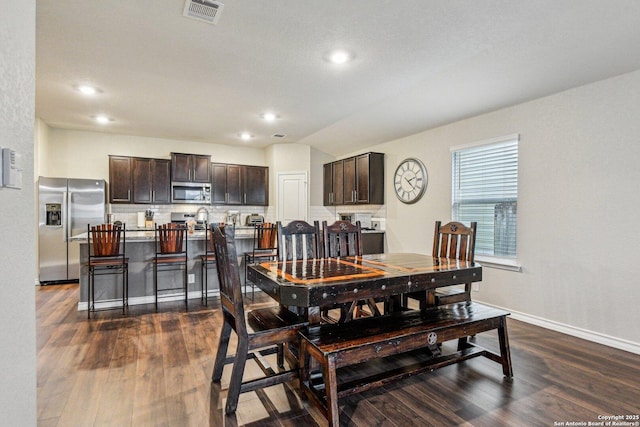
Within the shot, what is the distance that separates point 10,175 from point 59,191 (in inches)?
209

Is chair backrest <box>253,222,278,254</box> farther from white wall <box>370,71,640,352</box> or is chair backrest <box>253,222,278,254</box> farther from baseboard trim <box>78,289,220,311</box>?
white wall <box>370,71,640,352</box>

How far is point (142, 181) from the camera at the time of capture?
604 centimetres

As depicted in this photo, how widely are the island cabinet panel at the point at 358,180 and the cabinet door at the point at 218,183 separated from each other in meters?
2.17

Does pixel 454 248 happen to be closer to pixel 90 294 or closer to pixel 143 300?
pixel 143 300

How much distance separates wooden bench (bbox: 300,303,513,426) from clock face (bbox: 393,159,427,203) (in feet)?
9.20

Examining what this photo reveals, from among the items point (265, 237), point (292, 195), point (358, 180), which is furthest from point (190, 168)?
point (358, 180)

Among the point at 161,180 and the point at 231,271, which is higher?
the point at 161,180

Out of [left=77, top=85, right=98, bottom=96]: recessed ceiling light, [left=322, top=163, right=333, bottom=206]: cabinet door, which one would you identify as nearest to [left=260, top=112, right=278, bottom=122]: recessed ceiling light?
[left=77, top=85, right=98, bottom=96]: recessed ceiling light

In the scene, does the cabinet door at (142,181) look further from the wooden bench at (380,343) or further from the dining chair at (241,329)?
the wooden bench at (380,343)

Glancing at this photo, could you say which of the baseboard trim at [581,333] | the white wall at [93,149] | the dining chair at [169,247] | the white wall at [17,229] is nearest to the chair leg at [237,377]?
the white wall at [17,229]

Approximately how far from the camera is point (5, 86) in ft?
3.56

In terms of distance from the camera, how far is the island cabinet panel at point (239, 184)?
6648 millimetres

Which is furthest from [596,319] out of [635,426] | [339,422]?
[339,422]

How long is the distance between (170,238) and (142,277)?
2.45 ft
